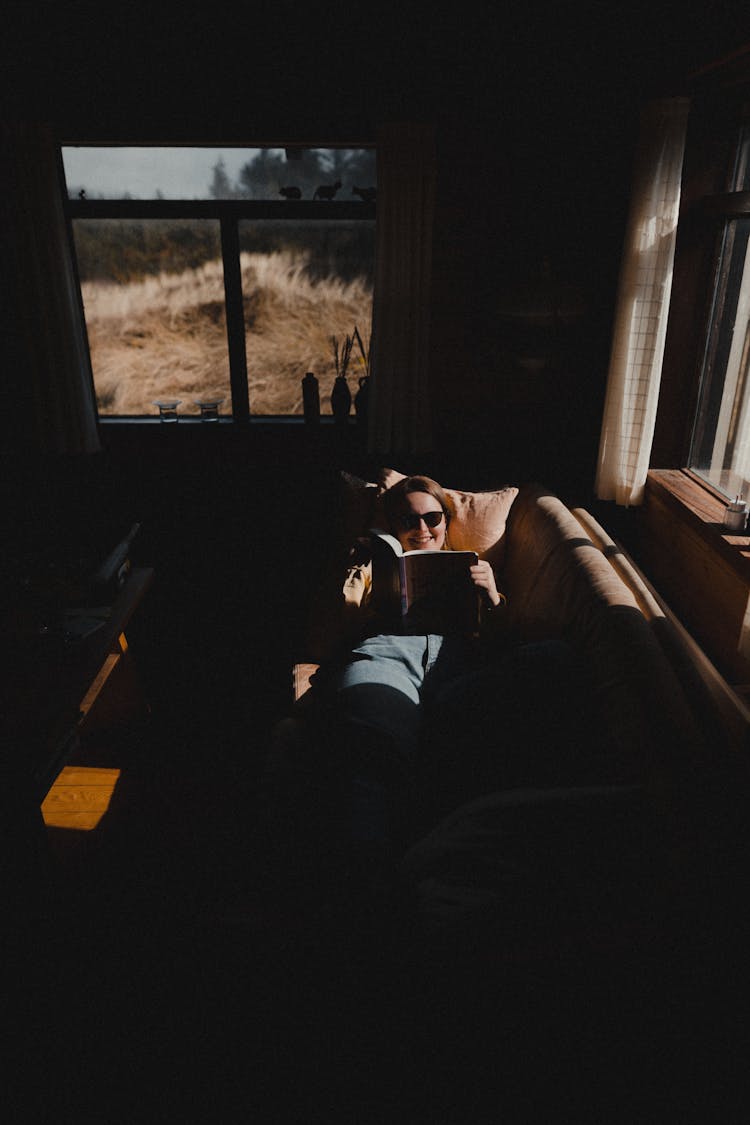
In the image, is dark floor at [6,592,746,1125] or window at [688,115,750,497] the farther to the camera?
window at [688,115,750,497]

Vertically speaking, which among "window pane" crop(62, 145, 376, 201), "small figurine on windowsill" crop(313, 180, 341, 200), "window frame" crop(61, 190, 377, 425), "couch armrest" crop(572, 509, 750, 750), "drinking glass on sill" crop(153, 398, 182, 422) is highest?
"window pane" crop(62, 145, 376, 201)

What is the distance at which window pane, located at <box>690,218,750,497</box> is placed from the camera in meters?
2.48

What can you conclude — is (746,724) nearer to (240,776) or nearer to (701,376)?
(240,776)

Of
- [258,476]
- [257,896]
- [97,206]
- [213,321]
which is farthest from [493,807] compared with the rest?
[97,206]

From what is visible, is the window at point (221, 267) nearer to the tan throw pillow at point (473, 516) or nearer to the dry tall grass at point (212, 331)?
the dry tall grass at point (212, 331)

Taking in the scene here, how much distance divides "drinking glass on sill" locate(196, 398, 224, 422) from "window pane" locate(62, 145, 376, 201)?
1.01 meters

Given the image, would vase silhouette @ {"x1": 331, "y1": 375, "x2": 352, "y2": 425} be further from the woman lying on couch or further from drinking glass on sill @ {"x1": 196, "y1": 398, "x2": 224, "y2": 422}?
the woman lying on couch

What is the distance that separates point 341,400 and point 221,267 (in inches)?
36.7

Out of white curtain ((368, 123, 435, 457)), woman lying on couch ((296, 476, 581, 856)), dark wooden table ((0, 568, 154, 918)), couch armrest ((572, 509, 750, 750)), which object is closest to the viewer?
couch armrest ((572, 509, 750, 750))

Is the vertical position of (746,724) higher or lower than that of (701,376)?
lower

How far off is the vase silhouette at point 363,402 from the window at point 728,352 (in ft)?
5.11

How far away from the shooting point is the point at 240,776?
2.54 meters

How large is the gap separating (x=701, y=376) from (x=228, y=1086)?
9.33ft

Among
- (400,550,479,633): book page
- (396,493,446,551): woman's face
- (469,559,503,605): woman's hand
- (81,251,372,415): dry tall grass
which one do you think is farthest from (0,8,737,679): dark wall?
(400,550,479,633): book page
